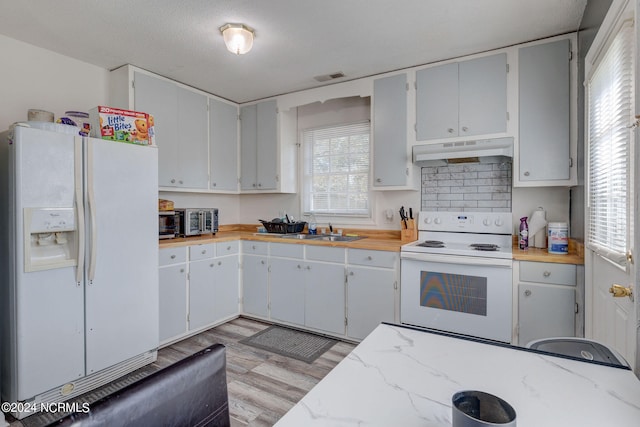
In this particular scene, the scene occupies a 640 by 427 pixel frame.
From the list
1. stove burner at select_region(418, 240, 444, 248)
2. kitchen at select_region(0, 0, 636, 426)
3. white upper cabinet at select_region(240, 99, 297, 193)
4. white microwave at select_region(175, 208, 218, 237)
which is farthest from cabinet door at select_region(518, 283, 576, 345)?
white microwave at select_region(175, 208, 218, 237)

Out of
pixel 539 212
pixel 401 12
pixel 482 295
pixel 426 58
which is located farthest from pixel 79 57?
pixel 539 212

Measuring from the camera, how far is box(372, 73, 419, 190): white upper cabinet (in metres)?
3.10

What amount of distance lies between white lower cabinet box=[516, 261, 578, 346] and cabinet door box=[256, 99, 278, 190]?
8.36 ft

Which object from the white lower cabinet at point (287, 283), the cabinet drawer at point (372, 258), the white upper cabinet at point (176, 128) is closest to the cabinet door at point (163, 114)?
the white upper cabinet at point (176, 128)

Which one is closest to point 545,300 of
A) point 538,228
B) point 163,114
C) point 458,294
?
point 458,294

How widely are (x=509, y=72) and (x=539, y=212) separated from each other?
1.12m

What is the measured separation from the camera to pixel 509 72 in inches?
105

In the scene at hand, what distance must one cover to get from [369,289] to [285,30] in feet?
6.93

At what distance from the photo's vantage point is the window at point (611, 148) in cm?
139

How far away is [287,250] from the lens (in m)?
3.34

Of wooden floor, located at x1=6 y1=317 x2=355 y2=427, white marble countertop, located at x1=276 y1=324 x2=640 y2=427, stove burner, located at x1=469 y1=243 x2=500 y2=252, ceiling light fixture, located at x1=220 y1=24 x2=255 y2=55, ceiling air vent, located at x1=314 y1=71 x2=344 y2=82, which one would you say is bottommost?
wooden floor, located at x1=6 y1=317 x2=355 y2=427

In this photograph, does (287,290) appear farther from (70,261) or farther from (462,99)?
(462,99)

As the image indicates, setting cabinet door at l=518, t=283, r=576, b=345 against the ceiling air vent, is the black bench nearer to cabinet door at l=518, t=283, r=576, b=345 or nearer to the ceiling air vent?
cabinet door at l=518, t=283, r=576, b=345

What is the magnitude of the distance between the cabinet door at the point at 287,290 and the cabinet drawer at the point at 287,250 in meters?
0.05
